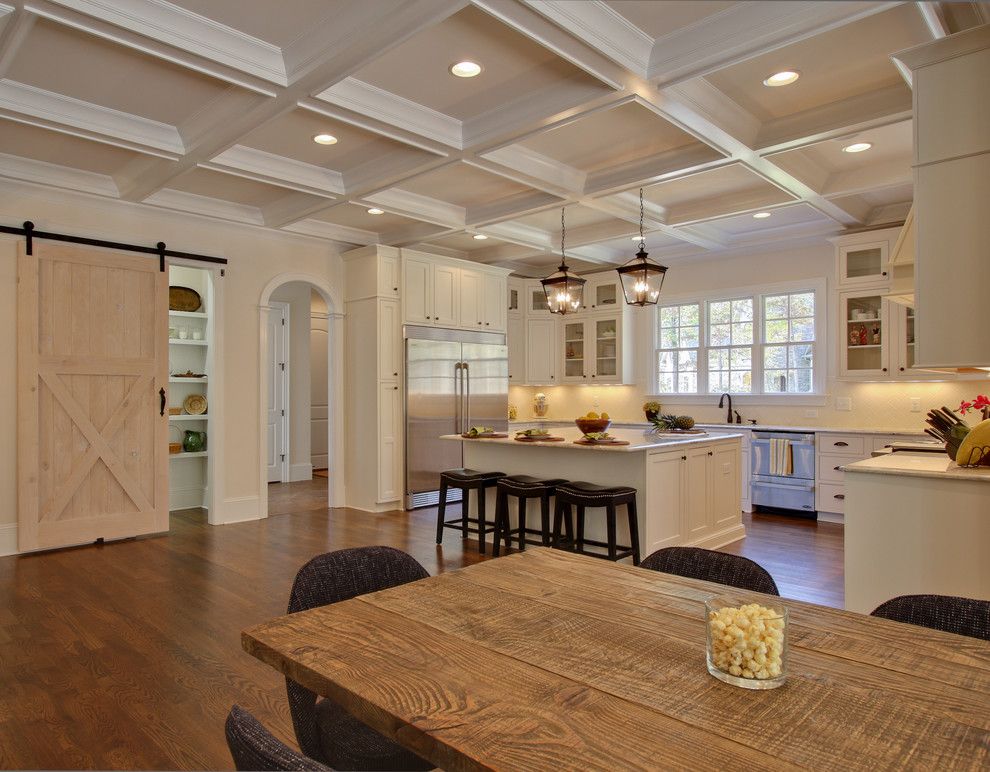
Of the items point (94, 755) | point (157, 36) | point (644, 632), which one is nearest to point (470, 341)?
point (157, 36)

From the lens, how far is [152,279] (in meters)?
5.67

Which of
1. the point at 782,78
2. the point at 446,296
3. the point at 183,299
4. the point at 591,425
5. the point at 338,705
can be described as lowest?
the point at 338,705

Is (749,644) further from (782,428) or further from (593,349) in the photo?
(593,349)

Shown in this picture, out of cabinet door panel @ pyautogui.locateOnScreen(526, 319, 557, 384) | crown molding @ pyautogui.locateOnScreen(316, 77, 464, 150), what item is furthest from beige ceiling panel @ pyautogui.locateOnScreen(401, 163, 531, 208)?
cabinet door panel @ pyautogui.locateOnScreen(526, 319, 557, 384)

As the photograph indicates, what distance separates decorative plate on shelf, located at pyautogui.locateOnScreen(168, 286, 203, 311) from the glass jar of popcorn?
6456 millimetres

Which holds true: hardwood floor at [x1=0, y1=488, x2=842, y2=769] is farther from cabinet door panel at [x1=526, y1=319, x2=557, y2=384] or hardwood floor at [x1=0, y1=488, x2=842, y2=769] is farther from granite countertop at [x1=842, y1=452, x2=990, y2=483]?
cabinet door panel at [x1=526, y1=319, x2=557, y2=384]

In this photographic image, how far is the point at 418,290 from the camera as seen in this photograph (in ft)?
22.8

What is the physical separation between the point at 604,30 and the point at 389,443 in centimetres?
457

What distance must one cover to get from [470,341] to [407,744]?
6.48 m

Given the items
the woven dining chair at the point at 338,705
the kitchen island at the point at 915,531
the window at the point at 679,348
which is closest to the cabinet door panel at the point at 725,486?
the kitchen island at the point at 915,531

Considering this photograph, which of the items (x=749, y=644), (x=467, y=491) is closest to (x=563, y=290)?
(x=467, y=491)

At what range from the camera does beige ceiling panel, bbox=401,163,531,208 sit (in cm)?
512

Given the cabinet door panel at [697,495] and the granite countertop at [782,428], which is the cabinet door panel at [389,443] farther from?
the cabinet door panel at [697,495]

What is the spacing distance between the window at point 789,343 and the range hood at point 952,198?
4175mm
